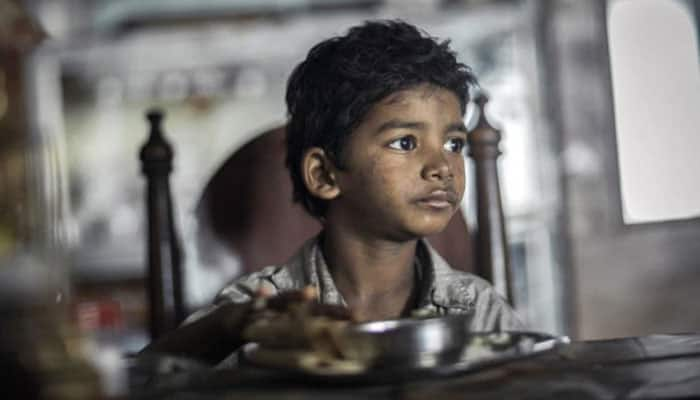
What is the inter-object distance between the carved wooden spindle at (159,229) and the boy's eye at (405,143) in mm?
308

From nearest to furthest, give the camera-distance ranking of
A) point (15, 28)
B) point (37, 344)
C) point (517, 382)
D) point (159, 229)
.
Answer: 1. point (37, 344)
2. point (517, 382)
3. point (15, 28)
4. point (159, 229)

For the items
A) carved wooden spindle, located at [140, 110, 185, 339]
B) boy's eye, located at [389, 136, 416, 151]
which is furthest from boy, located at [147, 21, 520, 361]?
carved wooden spindle, located at [140, 110, 185, 339]

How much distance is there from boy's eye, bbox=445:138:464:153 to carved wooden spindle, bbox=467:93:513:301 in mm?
166

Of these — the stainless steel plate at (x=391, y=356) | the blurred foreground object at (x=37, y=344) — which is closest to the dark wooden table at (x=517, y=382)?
the stainless steel plate at (x=391, y=356)

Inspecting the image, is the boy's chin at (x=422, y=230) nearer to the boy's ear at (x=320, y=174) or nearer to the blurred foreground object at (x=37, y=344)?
the boy's ear at (x=320, y=174)

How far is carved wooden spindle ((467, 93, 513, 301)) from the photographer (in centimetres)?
96

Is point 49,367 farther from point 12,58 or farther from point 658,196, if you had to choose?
point 658,196

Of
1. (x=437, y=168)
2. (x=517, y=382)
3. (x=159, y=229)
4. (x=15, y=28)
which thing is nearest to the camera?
(x=517, y=382)

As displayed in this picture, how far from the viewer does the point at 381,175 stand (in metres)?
0.77

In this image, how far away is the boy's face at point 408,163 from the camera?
0.76 m

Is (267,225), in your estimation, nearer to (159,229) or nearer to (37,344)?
(159,229)

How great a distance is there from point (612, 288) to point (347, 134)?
902 mm

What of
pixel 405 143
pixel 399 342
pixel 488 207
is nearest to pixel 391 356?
pixel 399 342

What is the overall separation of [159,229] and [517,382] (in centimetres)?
57
